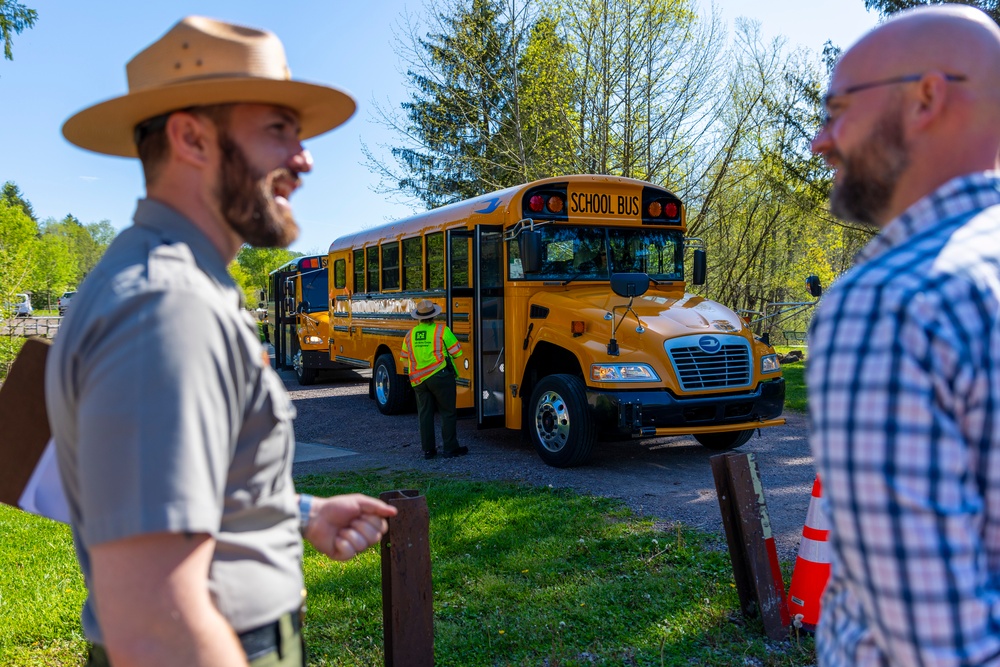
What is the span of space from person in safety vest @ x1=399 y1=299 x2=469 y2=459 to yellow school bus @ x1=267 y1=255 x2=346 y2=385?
6964 millimetres

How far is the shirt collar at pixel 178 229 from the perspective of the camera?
54.1 inches

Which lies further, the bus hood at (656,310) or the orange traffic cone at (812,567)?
the bus hood at (656,310)

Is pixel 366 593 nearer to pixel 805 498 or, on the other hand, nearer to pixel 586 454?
pixel 586 454

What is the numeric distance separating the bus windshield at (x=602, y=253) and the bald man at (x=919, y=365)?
24.2ft

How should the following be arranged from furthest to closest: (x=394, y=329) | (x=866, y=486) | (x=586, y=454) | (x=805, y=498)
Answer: (x=394, y=329), (x=586, y=454), (x=805, y=498), (x=866, y=486)

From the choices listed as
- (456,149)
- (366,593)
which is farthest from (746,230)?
(366,593)

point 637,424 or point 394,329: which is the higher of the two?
point 394,329

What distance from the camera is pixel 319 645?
3.95 meters

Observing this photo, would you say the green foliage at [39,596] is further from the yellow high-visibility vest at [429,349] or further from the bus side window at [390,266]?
the bus side window at [390,266]

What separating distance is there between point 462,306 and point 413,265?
1.85 m

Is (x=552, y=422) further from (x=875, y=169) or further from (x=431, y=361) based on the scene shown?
(x=875, y=169)

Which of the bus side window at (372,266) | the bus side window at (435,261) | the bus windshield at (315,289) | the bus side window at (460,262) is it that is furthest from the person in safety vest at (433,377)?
the bus windshield at (315,289)

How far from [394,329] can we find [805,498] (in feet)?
22.3

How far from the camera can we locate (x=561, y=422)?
26.1 ft
